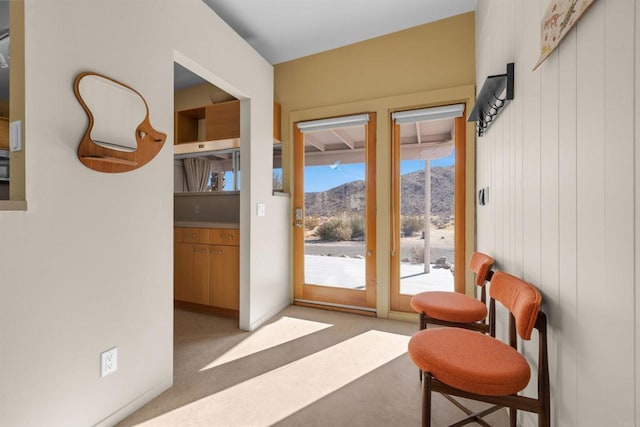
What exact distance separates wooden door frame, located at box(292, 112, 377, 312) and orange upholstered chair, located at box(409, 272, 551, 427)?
1772 mm

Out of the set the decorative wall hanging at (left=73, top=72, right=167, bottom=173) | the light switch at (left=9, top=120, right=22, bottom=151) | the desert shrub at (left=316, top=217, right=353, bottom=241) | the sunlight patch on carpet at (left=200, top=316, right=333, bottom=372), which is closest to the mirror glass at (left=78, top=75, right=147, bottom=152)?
the decorative wall hanging at (left=73, top=72, right=167, bottom=173)

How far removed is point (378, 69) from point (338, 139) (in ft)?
2.66

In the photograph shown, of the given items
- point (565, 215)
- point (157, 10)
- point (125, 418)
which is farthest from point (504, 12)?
point (125, 418)

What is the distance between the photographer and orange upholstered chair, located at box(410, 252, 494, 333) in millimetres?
1682

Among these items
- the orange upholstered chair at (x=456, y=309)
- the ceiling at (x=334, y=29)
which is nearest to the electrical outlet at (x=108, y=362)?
the orange upholstered chair at (x=456, y=309)

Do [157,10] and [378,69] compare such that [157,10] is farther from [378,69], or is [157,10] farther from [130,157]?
[378,69]

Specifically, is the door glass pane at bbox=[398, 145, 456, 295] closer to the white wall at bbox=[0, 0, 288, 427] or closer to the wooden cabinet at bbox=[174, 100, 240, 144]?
the wooden cabinet at bbox=[174, 100, 240, 144]

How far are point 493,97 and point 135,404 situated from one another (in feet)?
8.92

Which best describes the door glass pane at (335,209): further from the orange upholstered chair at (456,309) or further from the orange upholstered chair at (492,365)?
the orange upholstered chair at (492,365)

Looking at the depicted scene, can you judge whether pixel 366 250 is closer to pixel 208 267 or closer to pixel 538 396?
pixel 208 267

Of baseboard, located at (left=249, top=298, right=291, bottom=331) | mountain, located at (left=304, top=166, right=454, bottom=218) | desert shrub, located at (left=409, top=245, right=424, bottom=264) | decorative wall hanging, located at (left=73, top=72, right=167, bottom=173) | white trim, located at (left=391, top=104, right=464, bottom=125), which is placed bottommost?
baseboard, located at (left=249, top=298, right=291, bottom=331)

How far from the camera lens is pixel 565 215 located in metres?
0.98

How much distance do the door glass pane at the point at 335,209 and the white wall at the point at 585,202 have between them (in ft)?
Answer: 5.83

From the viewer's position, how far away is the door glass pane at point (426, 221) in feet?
9.20
